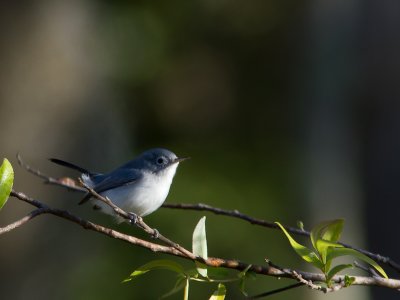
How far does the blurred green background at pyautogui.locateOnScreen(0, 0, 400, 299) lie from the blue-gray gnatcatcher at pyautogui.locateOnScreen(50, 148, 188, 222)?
378 centimetres

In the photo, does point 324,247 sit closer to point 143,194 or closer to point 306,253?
point 306,253

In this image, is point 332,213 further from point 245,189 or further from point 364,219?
Answer: point 245,189

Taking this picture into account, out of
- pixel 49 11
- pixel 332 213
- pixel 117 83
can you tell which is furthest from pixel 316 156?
pixel 49 11


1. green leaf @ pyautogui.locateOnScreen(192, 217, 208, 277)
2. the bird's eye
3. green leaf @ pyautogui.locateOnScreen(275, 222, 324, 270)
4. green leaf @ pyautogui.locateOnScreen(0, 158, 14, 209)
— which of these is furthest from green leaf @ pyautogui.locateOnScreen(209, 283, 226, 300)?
the bird's eye

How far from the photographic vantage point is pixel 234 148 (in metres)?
9.13

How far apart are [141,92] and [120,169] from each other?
21.5 ft

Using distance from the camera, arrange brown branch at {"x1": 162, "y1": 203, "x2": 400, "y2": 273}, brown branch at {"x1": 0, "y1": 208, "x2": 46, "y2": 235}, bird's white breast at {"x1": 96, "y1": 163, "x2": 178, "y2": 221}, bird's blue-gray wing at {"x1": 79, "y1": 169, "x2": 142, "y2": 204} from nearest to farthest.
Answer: brown branch at {"x1": 0, "y1": 208, "x2": 46, "y2": 235} < brown branch at {"x1": 162, "y1": 203, "x2": 400, "y2": 273} < bird's white breast at {"x1": 96, "y1": 163, "x2": 178, "y2": 221} < bird's blue-gray wing at {"x1": 79, "y1": 169, "x2": 142, "y2": 204}

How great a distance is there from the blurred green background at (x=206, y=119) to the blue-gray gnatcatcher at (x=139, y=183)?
3.78 meters

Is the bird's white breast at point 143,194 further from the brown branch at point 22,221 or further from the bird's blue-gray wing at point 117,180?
the brown branch at point 22,221

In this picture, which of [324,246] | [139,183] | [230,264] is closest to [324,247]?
[324,246]

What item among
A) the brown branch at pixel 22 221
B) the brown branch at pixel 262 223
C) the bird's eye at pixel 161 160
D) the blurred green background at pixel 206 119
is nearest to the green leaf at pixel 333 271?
the brown branch at pixel 262 223

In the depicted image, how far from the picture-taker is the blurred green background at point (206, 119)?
736 centimetres

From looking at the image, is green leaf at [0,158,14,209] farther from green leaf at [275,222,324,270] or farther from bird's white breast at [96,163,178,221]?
bird's white breast at [96,163,178,221]

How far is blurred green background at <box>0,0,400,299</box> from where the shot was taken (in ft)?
24.2
